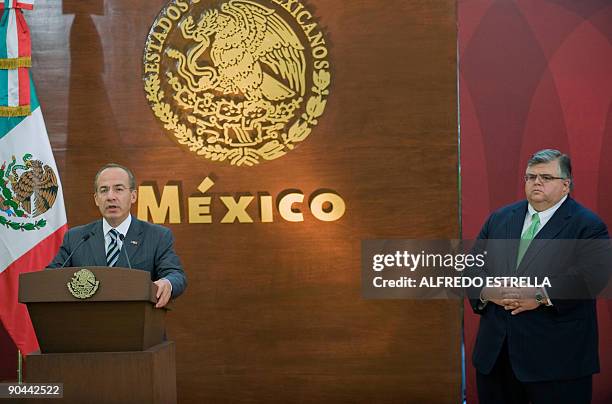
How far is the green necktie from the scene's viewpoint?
11.1 feet

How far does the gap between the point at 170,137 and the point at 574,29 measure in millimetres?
2549

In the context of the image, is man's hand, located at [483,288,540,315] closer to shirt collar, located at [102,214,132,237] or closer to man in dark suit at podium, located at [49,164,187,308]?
man in dark suit at podium, located at [49,164,187,308]

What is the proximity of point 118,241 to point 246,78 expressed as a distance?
6.08 ft

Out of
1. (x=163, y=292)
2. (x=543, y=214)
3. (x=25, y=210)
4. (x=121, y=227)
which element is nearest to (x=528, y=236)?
(x=543, y=214)

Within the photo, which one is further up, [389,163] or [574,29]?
[574,29]

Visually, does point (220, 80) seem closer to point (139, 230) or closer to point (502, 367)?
point (139, 230)

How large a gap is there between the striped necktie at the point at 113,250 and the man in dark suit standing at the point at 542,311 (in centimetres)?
158

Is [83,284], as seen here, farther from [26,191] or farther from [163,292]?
[26,191]

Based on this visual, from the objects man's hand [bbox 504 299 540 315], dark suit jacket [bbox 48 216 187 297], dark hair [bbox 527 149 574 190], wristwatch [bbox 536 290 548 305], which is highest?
dark hair [bbox 527 149 574 190]

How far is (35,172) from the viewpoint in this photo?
4.53m

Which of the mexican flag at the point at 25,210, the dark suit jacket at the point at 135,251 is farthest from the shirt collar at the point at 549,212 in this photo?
the mexican flag at the point at 25,210

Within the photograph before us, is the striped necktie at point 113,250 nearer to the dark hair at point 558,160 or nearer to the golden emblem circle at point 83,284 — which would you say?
the golden emblem circle at point 83,284

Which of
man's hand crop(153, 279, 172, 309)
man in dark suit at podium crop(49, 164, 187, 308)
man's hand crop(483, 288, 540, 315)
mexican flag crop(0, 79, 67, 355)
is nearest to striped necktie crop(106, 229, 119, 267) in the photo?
man in dark suit at podium crop(49, 164, 187, 308)

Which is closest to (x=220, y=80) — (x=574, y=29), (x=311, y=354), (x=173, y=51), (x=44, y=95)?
(x=173, y=51)
